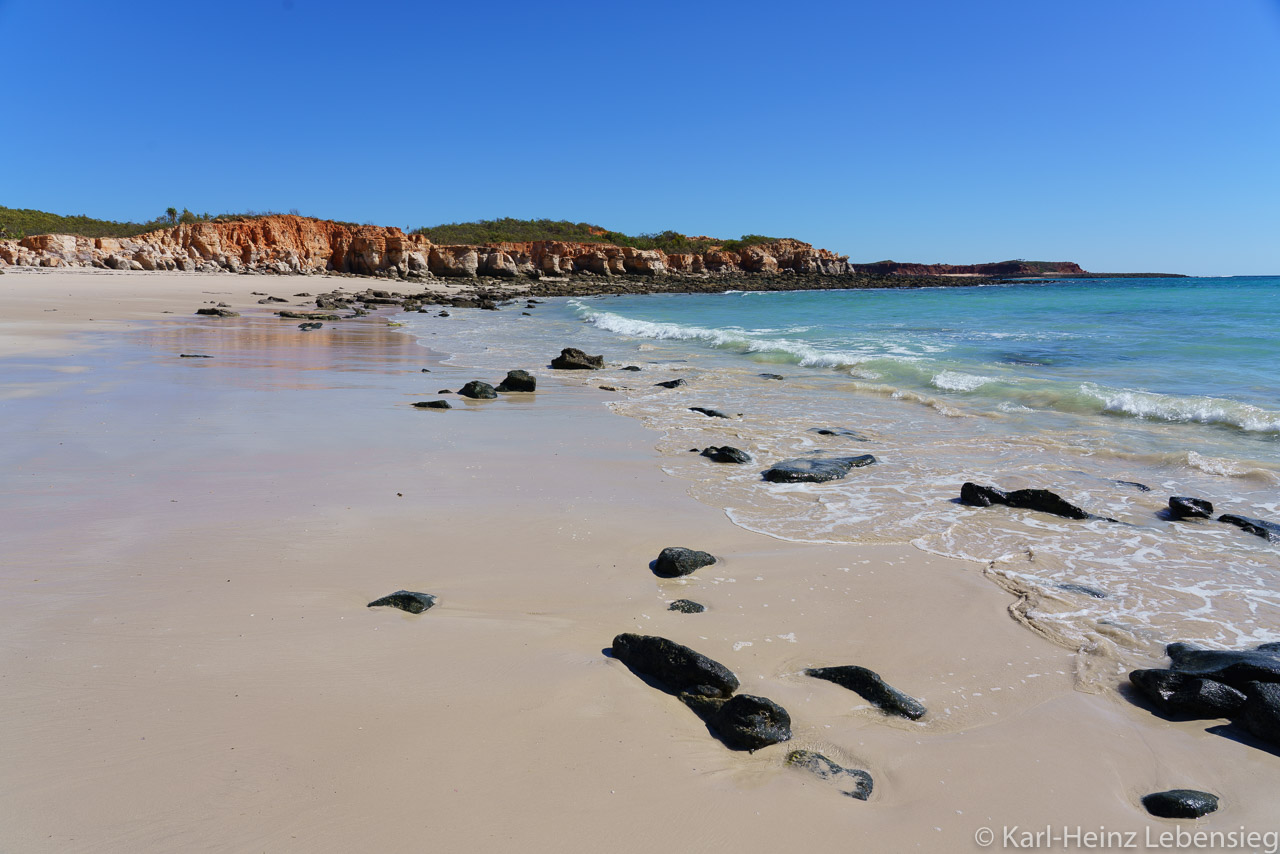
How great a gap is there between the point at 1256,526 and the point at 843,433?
3597mm

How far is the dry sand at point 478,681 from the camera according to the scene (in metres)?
2.08

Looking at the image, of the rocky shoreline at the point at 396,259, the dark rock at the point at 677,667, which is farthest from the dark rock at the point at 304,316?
the rocky shoreline at the point at 396,259

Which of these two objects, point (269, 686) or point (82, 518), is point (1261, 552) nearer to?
point (269, 686)

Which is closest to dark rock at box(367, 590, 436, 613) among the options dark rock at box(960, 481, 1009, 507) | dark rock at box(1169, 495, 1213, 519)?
dark rock at box(960, 481, 1009, 507)

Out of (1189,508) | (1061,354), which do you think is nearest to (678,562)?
(1189,508)

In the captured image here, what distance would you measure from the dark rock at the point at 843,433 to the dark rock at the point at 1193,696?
480cm

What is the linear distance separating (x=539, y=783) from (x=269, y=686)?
1118mm

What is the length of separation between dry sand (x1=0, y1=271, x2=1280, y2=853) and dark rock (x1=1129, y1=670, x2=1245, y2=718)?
0.28 ft

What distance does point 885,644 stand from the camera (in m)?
3.28

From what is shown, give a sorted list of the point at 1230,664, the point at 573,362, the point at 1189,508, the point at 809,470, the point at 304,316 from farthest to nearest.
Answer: the point at 304,316 → the point at 573,362 → the point at 809,470 → the point at 1189,508 → the point at 1230,664

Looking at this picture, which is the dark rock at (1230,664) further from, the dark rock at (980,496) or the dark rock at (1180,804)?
the dark rock at (980,496)

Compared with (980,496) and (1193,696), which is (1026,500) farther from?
(1193,696)

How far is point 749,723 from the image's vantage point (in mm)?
2490

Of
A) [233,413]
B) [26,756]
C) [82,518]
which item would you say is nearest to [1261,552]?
[26,756]
